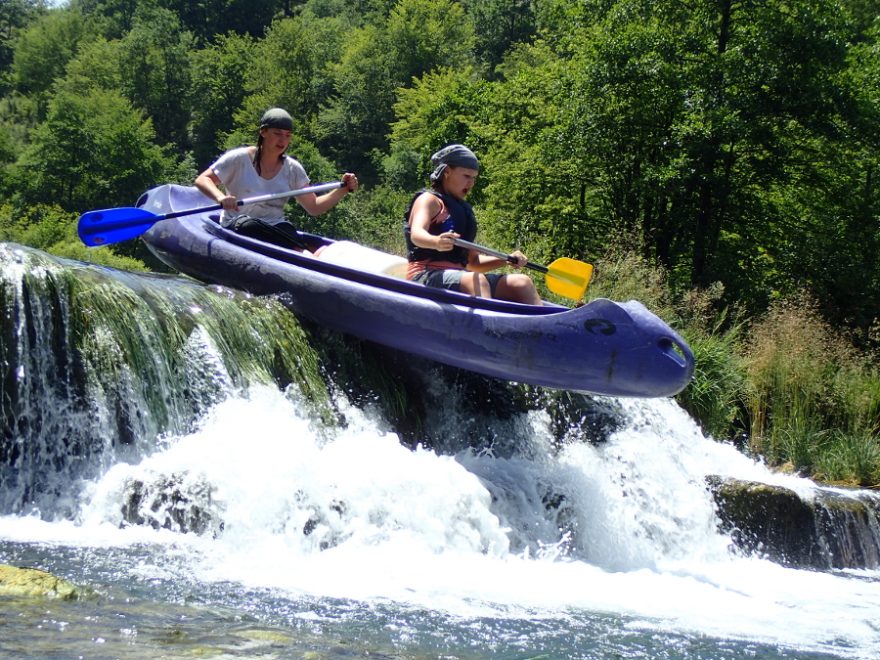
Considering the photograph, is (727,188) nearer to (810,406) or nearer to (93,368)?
(810,406)

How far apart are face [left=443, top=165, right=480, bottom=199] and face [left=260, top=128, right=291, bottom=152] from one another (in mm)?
1459

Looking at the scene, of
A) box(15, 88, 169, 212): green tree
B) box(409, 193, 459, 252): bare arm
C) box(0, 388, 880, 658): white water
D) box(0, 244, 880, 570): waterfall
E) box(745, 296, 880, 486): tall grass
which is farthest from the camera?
box(15, 88, 169, 212): green tree

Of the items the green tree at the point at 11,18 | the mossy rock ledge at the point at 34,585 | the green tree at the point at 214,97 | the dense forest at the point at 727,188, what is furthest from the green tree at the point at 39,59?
the mossy rock ledge at the point at 34,585

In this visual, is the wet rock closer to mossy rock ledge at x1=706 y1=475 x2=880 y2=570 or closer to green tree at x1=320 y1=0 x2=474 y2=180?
mossy rock ledge at x1=706 y1=475 x2=880 y2=570

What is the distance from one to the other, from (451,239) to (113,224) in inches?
99.4

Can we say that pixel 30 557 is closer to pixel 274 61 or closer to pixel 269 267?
pixel 269 267

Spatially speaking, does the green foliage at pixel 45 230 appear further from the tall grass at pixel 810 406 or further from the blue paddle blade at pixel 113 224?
the blue paddle blade at pixel 113 224

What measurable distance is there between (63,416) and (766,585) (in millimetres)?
3678

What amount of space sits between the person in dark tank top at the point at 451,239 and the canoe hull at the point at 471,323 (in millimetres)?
130

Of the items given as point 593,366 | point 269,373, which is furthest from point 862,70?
point 269,373

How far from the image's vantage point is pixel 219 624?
3.36m

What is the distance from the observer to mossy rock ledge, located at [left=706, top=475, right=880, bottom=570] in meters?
6.57

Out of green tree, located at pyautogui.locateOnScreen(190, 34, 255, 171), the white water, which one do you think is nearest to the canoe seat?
the white water

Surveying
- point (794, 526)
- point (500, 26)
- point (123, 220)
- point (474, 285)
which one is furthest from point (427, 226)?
point (500, 26)
